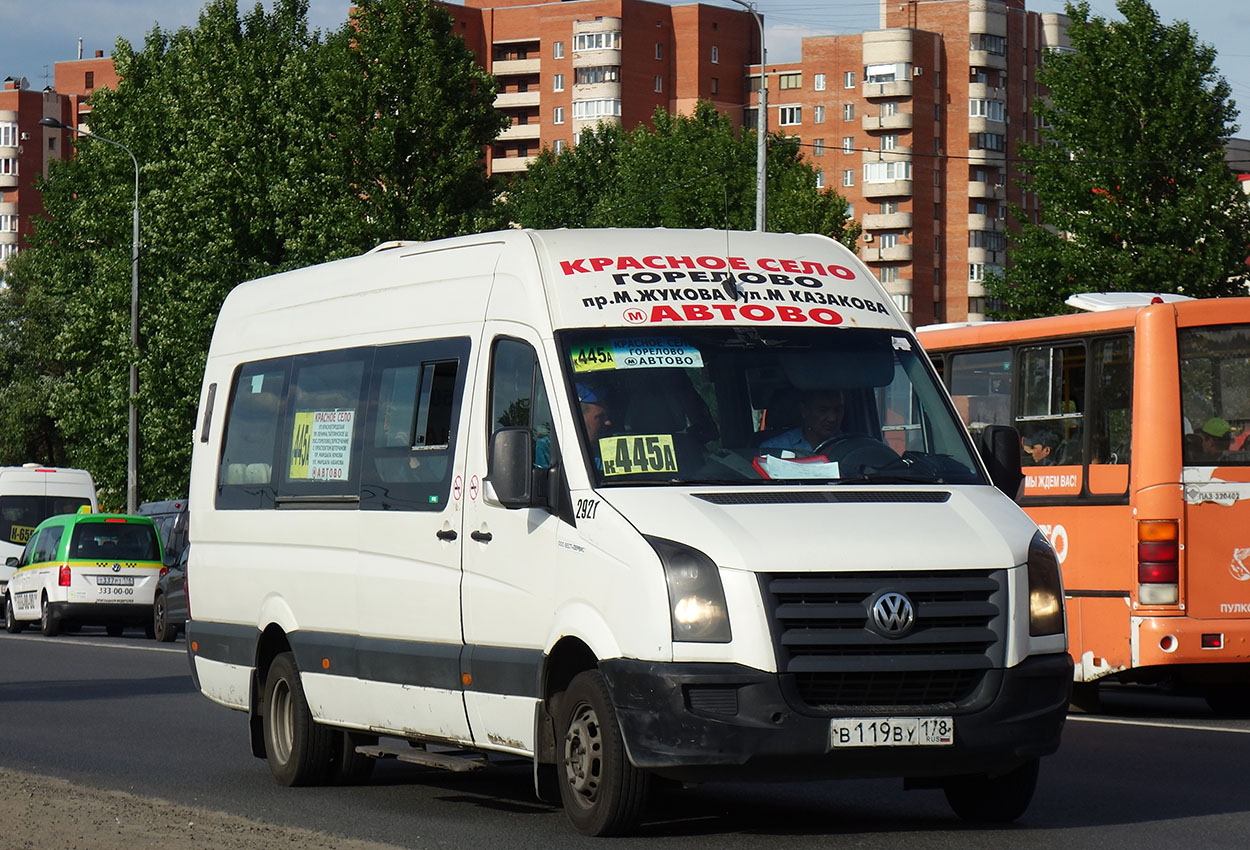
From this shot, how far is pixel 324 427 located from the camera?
37.8 ft

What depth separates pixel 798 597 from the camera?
8383 millimetres

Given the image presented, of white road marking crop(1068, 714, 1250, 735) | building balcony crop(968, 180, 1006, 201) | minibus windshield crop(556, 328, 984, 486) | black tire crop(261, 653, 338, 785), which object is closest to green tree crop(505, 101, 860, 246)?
building balcony crop(968, 180, 1006, 201)

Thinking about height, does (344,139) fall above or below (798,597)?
above

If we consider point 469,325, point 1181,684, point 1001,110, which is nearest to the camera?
point 469,325

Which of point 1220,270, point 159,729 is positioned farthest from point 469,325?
A: point 1220,270

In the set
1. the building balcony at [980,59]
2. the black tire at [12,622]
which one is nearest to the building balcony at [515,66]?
the building balcony at [980,59]

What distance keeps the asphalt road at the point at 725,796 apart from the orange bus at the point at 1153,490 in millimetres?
584

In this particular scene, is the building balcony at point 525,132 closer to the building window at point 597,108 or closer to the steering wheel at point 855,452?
the building window at point 597,108

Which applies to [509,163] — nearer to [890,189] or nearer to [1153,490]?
[890,189]

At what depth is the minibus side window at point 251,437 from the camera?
12.2 meters

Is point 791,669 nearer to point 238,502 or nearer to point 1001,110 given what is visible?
point 238,502

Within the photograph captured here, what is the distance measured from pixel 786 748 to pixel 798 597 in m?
0.57

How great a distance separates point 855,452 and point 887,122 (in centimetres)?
11290


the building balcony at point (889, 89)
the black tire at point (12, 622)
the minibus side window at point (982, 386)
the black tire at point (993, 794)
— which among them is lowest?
the black tire at point (12, 622)
